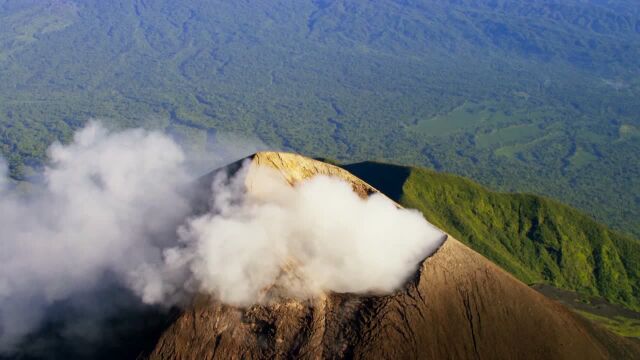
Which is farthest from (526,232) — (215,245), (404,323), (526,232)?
(215,245)

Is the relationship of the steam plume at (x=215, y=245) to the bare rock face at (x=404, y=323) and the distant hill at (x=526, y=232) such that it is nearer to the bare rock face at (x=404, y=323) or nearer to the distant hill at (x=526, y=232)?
the bare rock face at (x=404, y=323)

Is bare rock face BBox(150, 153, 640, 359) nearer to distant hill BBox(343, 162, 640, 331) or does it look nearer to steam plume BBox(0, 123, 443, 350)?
steam plume BBox(0, 123, 443, 350)

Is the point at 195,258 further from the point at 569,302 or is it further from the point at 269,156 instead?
the point at 569,302

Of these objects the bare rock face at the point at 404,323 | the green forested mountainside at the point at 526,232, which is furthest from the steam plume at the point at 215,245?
the green forested mountainside at the point at 526,232

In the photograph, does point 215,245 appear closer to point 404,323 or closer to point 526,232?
point 404,323

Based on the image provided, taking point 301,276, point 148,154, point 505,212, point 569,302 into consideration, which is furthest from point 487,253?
point 301,276

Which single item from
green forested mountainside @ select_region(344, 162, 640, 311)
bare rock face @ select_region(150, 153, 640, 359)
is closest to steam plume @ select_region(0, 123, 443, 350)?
bare rock face @ select_region(150, 153, 640, 359)
